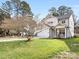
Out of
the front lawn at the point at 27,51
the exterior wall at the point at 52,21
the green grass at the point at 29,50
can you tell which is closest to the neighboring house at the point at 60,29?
the exterior wall at the point at 52,21

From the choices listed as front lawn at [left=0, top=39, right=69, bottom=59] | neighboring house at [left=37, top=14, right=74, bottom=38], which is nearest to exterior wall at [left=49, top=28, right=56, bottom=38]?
neighboring house at [left=37, top=14, right=74, bottom=38]

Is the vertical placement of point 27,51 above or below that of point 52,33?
below

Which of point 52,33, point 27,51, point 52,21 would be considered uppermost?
point 52,21

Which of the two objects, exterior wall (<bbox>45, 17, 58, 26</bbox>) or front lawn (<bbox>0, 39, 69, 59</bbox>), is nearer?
front lawn (<bbox>0, 39, 69, 59</bbox>)

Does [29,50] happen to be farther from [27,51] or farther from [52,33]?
[52,33]

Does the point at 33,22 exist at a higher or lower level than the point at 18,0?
lower

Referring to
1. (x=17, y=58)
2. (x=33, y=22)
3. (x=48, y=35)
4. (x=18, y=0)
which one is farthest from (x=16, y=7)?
(x=17, y=58)

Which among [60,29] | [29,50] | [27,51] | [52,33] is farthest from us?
[52,33]

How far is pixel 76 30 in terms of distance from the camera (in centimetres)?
4556

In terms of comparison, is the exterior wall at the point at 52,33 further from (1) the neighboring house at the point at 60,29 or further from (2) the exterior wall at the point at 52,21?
(2) the exterior wall at the point at 52,21

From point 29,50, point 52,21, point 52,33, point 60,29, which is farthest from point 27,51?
point 52,21

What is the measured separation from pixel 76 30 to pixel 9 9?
20723 millimetres

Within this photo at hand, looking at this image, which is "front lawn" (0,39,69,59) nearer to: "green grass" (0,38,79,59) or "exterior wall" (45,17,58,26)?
"green grass" (0,38,79,59)

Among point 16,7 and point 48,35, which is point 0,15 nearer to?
point 16,7
